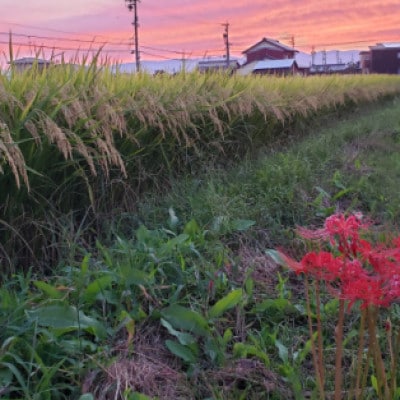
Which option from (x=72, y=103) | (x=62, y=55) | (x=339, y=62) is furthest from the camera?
(x=339, y=62)

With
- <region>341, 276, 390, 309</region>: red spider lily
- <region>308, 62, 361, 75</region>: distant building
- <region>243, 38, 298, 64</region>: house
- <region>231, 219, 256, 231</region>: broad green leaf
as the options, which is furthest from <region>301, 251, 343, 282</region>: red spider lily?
<region>243, 38, 298, 64</region>: house

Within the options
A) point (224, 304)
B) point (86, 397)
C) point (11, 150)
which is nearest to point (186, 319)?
point (224, 304)

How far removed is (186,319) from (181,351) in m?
0.15

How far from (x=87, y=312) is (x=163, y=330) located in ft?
1.06

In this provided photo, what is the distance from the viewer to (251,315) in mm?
2590

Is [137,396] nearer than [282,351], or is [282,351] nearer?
[137,396]

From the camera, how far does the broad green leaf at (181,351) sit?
2139 millimetres

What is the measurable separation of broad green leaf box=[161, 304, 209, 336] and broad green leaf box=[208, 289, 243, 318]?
4.3 inches

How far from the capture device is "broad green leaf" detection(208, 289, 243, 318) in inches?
93.0

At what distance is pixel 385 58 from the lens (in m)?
59.6

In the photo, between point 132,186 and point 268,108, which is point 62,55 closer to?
point 132,186

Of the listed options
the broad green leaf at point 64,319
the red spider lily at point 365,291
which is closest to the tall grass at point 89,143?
the broad green leaf at point 64,319

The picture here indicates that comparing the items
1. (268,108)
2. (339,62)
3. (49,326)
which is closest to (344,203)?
(268,108)

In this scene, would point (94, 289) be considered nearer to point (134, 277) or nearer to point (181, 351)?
point (134, 277)
